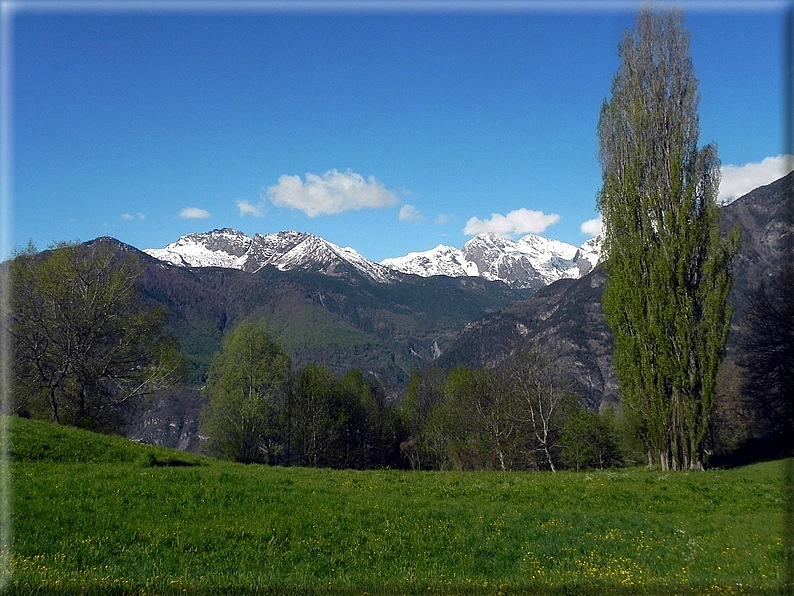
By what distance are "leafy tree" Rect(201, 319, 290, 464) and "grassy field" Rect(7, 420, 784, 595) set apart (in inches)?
1254

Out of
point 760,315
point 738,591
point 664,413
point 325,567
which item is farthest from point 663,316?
point 325,567

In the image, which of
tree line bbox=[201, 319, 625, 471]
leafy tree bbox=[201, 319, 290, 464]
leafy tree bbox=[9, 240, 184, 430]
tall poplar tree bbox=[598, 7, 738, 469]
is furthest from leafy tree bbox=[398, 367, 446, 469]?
tall poplar tree bbox=[598, 7, 738, 469]

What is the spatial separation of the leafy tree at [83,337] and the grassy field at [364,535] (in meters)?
20.2

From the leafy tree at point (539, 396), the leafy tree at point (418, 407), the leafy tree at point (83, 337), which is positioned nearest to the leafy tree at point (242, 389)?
the leafy tree at point (83, 337)

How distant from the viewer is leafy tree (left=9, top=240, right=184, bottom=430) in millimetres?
37094

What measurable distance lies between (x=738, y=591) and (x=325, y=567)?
638cm

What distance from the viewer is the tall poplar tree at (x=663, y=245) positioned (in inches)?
1051

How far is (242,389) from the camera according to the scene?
2037 inches

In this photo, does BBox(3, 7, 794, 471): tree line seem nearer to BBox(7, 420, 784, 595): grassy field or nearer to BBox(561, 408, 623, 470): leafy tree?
BBox(561, 408, 623, 470): leafy tree

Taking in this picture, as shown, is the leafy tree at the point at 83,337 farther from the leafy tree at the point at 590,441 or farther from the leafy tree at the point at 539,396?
the leafy tree at the point at 590,441

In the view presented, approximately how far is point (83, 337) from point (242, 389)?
1585cm

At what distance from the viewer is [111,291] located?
3850 cm

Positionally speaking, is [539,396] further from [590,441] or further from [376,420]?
[376,420]

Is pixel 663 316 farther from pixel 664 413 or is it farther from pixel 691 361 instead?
pixel 664 413
